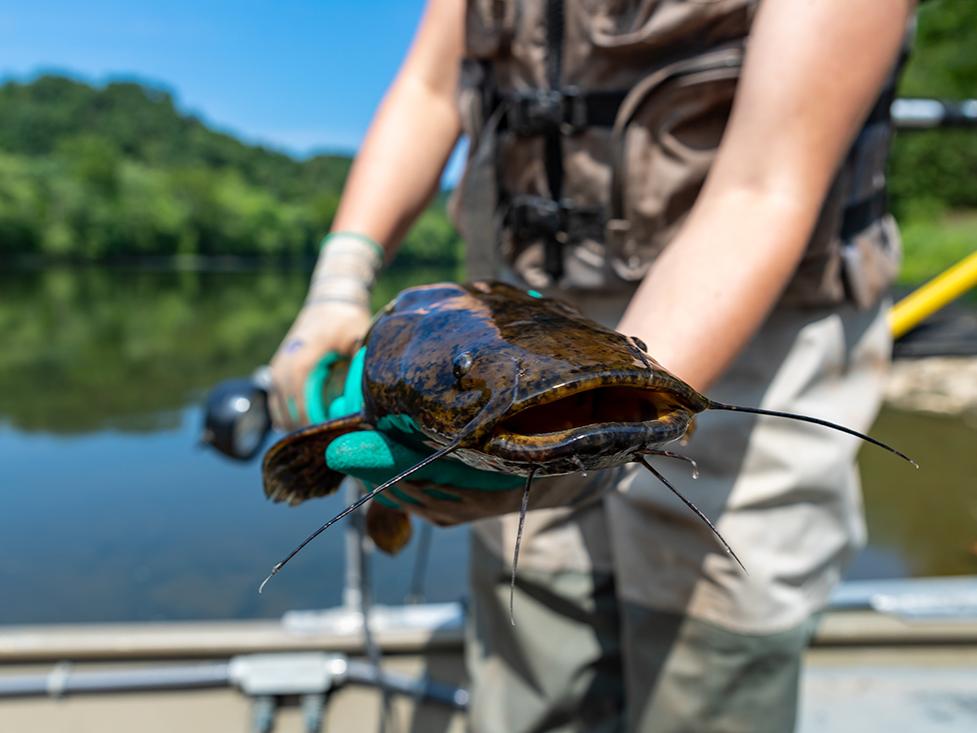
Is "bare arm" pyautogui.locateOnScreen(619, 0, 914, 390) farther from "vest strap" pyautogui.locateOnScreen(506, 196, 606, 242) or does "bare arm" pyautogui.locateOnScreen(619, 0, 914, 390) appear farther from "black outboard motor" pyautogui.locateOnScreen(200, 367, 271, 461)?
"black outboard motor" pyautogui.locateOnScreen(200, 367, 271, 461)

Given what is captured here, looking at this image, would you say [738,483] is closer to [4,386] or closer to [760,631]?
[760,631]

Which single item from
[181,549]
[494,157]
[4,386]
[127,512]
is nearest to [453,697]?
[494,157]

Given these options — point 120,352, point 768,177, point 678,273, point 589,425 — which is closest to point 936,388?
point 768,177

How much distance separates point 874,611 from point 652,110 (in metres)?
2.24

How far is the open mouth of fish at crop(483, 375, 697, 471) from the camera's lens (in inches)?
34.2

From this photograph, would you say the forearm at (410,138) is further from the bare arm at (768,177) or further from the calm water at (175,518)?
the calm water at (175,518)

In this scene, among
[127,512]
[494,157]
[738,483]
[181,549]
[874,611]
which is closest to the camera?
[738,483]

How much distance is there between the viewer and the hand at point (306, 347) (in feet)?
5.72

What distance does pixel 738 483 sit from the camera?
177 cm

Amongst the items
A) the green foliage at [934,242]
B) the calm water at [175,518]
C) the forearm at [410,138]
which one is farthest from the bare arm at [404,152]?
the green foliage at [934,242]

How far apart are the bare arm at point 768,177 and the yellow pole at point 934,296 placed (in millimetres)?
1237

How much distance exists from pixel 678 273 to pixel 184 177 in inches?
3543

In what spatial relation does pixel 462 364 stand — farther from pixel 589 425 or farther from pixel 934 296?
pixel 934 296

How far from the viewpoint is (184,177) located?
270 feet
